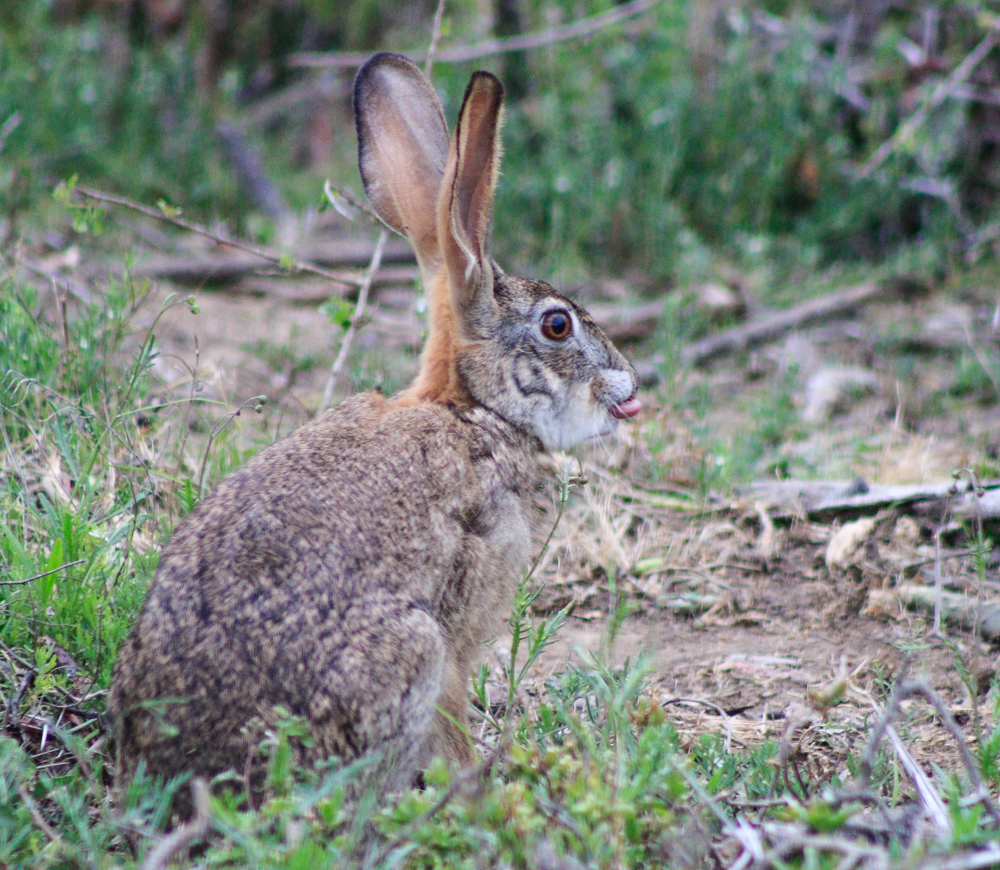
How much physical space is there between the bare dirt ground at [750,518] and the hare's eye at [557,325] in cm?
69

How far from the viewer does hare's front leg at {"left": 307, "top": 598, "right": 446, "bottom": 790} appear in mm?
2889

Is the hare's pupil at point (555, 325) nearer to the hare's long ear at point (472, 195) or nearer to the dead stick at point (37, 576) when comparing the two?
the hare's long ear at point (472, 195)

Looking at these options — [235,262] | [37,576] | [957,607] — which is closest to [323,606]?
[37,576]

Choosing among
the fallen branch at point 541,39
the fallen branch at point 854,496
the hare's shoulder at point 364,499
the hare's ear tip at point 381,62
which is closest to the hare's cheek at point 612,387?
the hare's shoulder at point 364,499

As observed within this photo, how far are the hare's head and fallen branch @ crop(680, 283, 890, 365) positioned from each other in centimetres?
262

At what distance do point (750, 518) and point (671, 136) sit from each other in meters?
3.81

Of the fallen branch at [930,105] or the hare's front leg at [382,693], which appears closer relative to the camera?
the hare's front leg at [382,693]

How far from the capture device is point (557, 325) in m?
4.13

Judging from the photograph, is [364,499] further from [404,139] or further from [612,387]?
[404,139]

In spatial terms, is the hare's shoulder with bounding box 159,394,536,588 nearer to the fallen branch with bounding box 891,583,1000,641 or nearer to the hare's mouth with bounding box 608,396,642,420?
the hare's mouth with bounding box 608,396,642,420

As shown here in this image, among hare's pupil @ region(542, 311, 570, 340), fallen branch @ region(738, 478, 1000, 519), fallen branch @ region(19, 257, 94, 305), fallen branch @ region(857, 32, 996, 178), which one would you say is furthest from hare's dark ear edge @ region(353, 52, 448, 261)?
fallen branch @ region(857, 32, 996, 178)

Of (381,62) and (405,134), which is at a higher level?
(381,62)

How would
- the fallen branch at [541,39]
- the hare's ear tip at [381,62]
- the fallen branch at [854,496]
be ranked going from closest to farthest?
the hare's ear tip at [381,62] → the fallen branch at [854,496] → the fallen branch at [541,39]

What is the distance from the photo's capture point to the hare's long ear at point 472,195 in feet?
11.6
